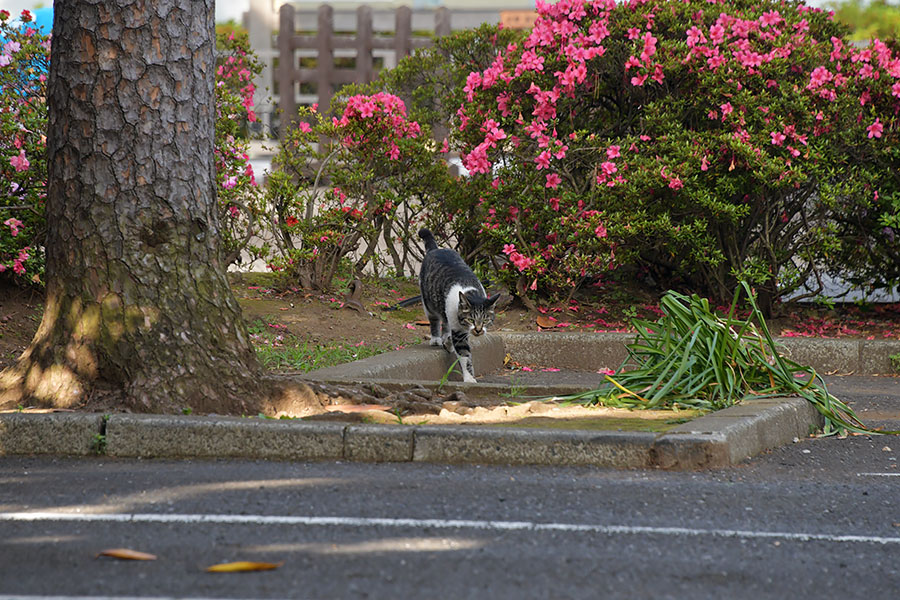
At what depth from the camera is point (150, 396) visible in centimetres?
514

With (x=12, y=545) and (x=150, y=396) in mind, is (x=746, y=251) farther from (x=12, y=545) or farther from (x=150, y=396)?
(x=12, y=545)

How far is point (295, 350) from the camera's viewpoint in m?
7.98

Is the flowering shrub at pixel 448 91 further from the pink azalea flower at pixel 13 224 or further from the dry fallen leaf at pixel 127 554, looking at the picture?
the dry fallen leaf at pixel 127 554

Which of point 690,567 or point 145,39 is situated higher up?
point 145,39

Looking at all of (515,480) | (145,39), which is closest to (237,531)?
(515,480)

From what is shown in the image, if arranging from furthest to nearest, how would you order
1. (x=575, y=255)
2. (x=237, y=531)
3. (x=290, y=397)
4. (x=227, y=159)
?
(x=575, y=255), (x=227, y=159), (x=290, y=397), (x=237, y=531)

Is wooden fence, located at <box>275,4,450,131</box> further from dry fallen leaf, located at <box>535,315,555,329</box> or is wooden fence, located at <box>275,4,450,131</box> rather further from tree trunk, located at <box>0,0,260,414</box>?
tree trunk, located at <box>0,0,260,414</box>

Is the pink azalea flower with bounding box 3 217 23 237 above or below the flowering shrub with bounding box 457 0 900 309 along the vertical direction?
below

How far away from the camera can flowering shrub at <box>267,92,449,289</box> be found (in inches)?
390

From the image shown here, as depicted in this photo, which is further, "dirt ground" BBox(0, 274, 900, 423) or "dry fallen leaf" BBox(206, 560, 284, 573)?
"dirt ground" BBox(0, 274, 900, 423)

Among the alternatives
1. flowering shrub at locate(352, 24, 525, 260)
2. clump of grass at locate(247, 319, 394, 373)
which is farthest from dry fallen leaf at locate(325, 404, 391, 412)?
flowering shrub at locate(352, 24, 525, 260)

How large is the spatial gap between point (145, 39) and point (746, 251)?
6783 mm

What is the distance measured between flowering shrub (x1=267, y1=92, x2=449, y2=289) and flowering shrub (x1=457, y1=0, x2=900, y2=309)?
675 millimetres

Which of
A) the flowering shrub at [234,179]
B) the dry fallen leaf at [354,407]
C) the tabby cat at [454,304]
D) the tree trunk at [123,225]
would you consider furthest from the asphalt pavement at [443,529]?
the flowering shrub at [234,179]
